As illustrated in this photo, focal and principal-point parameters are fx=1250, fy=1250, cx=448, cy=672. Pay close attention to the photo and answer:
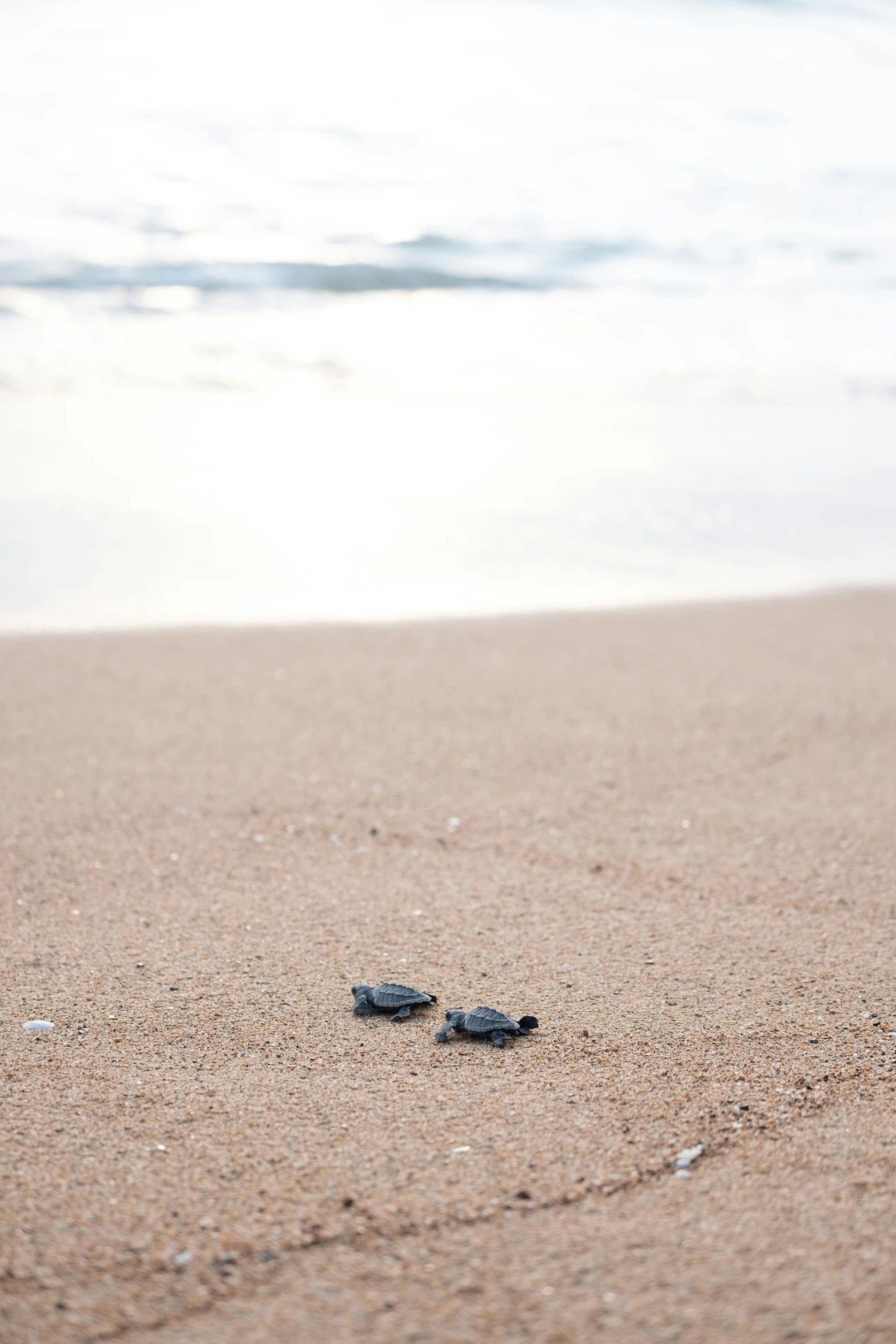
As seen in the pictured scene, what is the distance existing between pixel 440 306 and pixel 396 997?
31.1ft

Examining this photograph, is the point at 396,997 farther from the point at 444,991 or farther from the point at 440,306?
the point at 440,306

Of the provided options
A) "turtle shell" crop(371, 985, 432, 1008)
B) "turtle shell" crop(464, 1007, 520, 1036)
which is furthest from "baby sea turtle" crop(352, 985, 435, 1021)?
"turtle shell" crop(464, 1007, 520, 1036)

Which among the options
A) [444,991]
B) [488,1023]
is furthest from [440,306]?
[488,1023]

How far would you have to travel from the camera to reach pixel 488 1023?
2.10 meters

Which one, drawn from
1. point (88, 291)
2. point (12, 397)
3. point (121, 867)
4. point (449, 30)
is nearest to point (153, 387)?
point (12, 397)

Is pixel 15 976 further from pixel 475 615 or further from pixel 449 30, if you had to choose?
pixel 449 30

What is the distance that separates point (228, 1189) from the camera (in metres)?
1.73

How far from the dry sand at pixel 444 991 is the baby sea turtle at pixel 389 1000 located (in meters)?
0.03

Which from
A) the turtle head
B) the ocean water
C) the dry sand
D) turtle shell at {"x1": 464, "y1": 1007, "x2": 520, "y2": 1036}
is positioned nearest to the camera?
the dry sand

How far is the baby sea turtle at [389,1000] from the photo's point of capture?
218 centimetres

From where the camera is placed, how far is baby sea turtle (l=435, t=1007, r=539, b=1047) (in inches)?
82.4

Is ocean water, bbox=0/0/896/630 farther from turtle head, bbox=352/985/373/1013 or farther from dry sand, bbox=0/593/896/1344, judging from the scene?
turtle head, bbox=352/985/373/1013

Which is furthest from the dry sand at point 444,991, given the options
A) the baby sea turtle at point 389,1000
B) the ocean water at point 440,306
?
the ocean water at point 440,306

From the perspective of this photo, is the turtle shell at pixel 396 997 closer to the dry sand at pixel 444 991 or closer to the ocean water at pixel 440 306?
the dry sand at pixel 444 991
